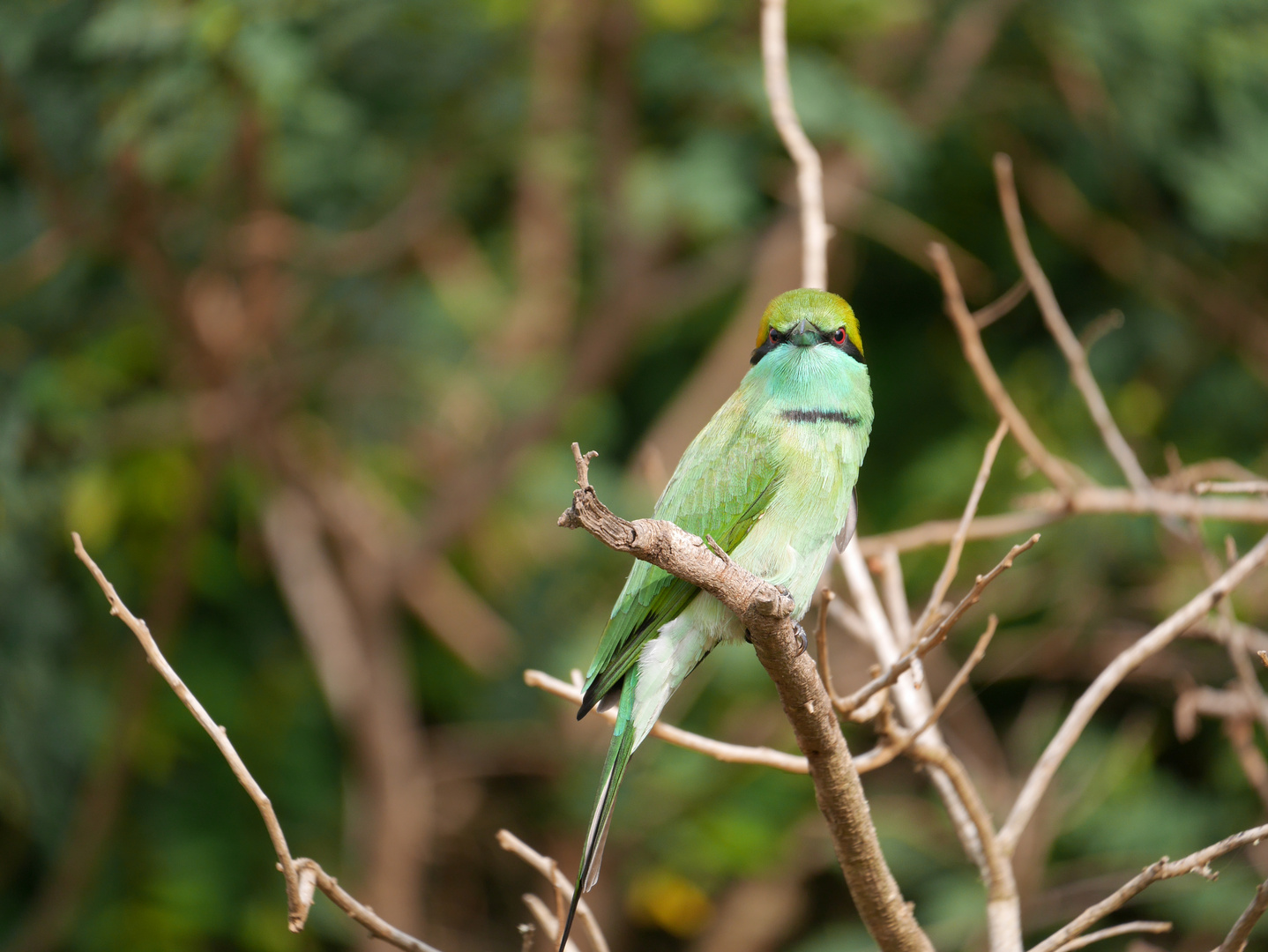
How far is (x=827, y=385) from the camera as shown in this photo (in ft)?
7.16

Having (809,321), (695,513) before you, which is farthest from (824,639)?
(809,321)

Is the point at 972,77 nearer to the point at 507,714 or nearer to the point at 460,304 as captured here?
the point at 460,304

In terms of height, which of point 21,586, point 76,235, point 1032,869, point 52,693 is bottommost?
point 1032,869

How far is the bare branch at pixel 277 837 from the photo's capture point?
142cm

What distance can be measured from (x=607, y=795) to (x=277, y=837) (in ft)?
1.82

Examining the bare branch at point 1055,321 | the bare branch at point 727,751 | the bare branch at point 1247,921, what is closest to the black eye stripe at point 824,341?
the bare branch at point 1055,321

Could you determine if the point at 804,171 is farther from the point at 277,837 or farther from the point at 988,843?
the point at 277,837

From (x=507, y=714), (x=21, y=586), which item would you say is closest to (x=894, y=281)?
(x=507, y=714)

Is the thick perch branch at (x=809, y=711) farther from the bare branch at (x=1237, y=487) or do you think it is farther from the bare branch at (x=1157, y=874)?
the bare branch at (x=1237, y=487)

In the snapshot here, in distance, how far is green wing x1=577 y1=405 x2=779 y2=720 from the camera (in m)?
2.05

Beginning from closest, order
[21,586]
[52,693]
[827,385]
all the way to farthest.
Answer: [827,385]
[21,586]
[52,693]

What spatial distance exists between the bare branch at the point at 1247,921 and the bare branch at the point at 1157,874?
0.19 feet

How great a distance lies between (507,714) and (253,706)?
1.01 metres

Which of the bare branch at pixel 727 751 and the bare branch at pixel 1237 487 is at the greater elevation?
the bare branch at pixel 1237 487
